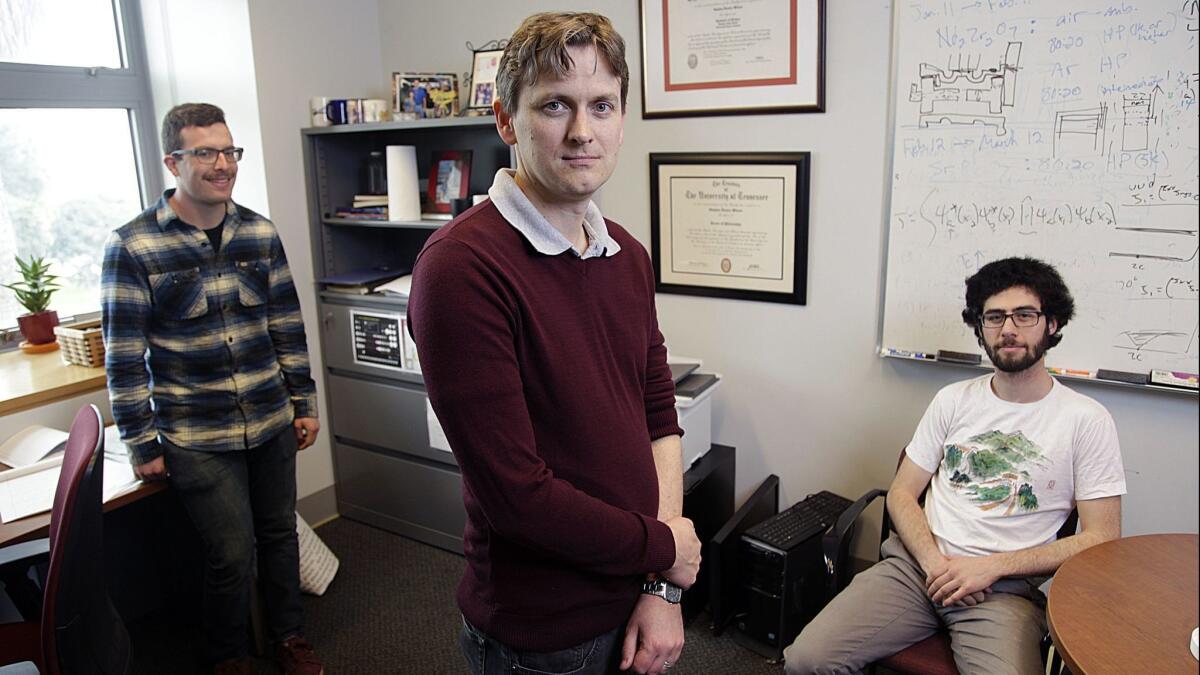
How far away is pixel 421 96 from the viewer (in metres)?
2.95

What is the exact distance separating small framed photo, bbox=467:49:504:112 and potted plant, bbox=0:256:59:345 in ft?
5.13

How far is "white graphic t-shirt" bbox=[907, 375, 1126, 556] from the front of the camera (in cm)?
183

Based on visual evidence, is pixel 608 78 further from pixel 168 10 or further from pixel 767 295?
pixel 168 10

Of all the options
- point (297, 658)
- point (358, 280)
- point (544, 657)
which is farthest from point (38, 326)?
point (544, 657)

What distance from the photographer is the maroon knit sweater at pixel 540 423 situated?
990mm

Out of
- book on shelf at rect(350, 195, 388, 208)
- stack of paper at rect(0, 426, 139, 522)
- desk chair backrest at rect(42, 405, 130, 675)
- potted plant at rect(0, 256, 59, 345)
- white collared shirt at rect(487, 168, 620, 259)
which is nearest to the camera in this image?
white collared shirt at rect(487, 168, 620, 259)

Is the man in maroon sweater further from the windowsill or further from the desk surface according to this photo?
the windowsill

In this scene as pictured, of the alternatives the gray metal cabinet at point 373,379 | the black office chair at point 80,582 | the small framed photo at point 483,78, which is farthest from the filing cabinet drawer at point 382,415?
the black office chair at point 80,582

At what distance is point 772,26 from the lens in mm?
2430

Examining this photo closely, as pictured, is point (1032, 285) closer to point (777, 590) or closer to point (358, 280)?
point (777, 590)

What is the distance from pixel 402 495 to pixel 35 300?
1.42m

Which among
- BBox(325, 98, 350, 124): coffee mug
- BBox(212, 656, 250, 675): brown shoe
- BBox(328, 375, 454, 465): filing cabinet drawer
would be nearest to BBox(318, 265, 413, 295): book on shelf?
BBox(328, 375, 454, 465): filing cabinet drawer

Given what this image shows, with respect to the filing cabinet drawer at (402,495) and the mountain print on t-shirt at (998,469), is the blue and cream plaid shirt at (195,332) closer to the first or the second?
the filing cabinet drawer at (402,495)

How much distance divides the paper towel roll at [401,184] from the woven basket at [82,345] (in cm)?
103
